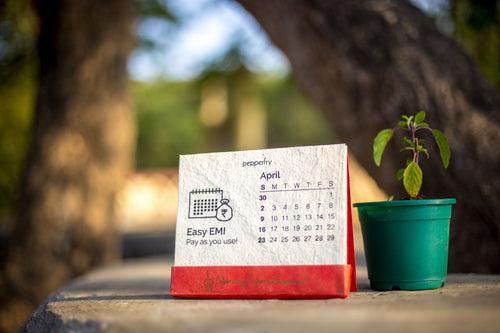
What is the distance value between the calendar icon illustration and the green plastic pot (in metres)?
0.38

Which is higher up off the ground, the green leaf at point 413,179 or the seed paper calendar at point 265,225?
the green leaf at point 413,179

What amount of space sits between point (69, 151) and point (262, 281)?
270 centimetres

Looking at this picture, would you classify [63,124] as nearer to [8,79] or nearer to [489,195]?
[8,79]

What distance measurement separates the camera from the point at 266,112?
26.4 m

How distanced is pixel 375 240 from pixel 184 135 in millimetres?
20876

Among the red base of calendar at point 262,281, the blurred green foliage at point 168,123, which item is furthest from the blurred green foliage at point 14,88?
the blurred green foliage at point 168,123

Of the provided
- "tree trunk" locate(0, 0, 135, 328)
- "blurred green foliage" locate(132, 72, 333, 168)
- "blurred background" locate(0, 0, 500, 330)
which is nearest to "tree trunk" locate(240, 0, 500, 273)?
"blurred background" locate(0, 0, 500, 330)

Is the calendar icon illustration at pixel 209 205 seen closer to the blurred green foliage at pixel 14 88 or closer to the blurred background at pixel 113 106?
the blurred background at pixel 113 106

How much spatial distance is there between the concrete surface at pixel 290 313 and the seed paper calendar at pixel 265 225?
0.19 ft

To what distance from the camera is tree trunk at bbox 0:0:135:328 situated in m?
3.97

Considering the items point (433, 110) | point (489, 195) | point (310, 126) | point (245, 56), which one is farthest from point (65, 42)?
point (310, 126)

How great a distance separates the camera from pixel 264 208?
5.67 ft

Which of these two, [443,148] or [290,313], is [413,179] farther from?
[290,313]

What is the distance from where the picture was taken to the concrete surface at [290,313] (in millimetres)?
1238
